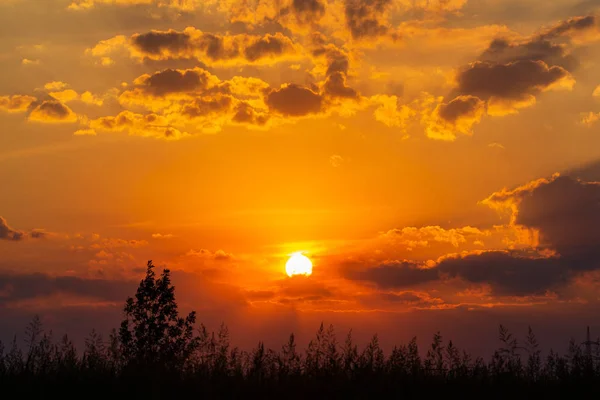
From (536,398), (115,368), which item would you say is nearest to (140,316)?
(115,368)

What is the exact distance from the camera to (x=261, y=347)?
48.3ft

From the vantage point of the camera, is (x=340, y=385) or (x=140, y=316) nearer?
(x=340, y=385)

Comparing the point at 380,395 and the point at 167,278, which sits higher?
the point at 167,278

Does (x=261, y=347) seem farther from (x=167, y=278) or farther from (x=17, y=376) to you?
(x=167, y=278)

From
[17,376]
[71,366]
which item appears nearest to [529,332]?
[71,366]

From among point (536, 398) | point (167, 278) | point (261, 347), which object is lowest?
point (536, 398)

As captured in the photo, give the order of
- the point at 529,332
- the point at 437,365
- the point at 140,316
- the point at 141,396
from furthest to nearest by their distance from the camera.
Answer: the point at 140,316 → the point at 529,332 → the point at 437,365 → the point at 141,396

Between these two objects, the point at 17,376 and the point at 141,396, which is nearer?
the point at 141,396

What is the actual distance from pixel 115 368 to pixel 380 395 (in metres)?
5.79

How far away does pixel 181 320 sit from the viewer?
2923 centimetres

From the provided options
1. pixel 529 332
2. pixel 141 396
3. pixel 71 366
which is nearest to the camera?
pixel 141 396

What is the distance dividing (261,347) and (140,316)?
15585 millimetres

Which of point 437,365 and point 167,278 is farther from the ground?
point 167,278

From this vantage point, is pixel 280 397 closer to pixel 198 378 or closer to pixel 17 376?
pixel 198 378
